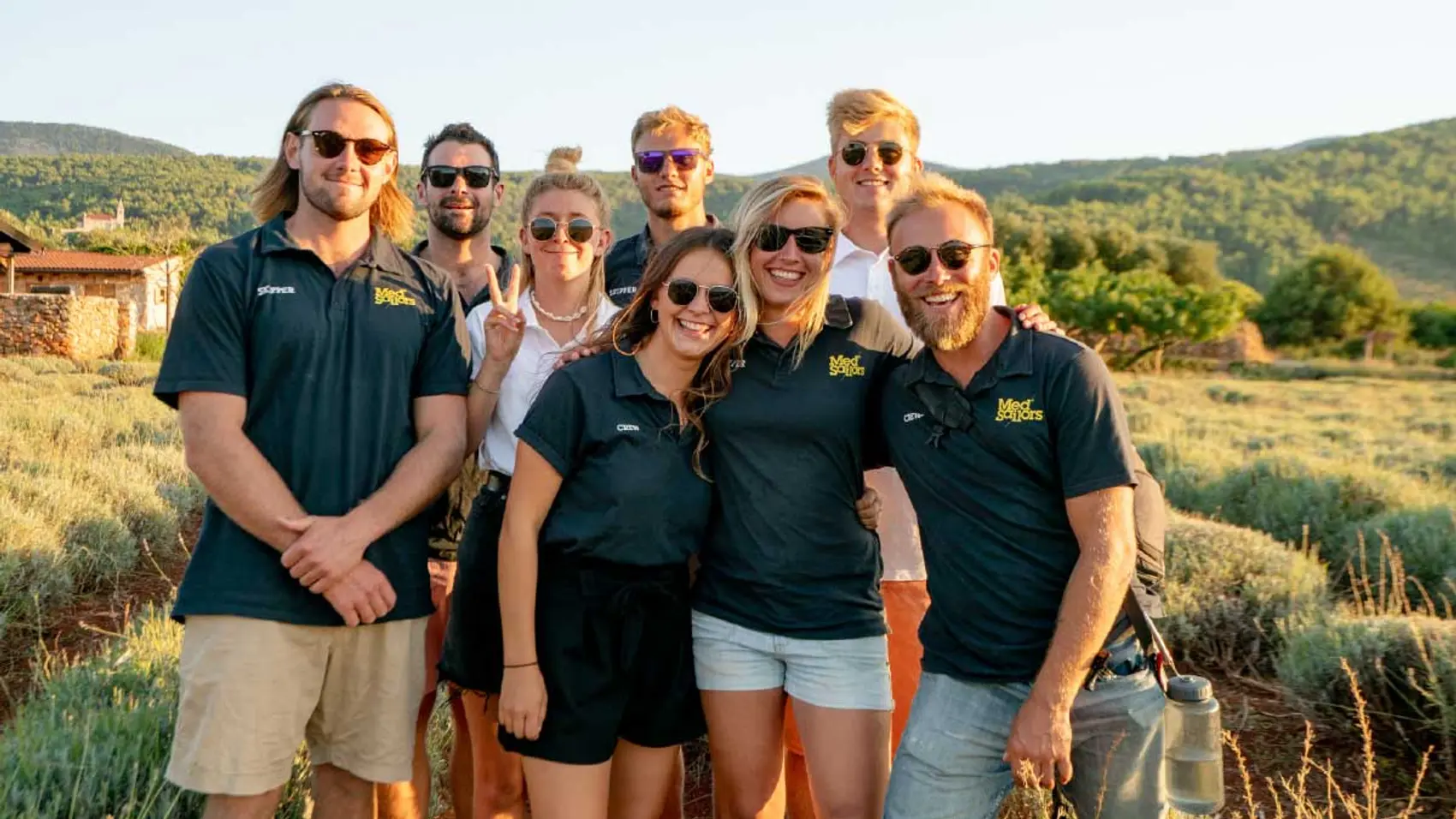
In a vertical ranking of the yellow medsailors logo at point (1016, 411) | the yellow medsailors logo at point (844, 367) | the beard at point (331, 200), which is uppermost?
the beard at point (331, 200)

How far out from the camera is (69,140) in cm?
10744

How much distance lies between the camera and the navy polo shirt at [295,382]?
2934 mm

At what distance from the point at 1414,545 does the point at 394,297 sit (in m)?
7.83

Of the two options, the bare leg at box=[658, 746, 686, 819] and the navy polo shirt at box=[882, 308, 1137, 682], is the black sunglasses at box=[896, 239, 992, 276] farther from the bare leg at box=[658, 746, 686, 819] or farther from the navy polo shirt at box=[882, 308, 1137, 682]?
the bare leg at box=[658, 746, 686, 819]

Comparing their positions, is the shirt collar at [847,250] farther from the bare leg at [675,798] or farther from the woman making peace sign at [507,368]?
the bare leg at [675,798]

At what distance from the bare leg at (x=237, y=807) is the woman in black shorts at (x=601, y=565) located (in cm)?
68

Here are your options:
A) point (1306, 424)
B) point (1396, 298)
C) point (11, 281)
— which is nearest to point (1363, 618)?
point (1306, 424)

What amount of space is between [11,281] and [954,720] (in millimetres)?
33151

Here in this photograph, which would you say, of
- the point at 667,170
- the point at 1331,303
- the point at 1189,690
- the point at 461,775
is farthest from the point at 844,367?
the point at 1331,303

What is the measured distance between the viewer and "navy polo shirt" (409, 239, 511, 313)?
13.1 ft

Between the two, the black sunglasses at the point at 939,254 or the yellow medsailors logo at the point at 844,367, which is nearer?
the black sunglasses at the point at 939,254

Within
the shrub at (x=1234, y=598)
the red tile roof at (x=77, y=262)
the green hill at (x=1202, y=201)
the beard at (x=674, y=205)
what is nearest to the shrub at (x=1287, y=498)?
the shrub at (x=1234, y=598)

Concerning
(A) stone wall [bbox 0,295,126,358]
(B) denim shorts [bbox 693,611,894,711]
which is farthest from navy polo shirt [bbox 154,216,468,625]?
(A) stone wall [bbox 0,295,126,358]

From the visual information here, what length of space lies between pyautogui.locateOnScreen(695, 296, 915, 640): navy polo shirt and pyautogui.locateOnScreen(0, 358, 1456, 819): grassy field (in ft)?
4.82
